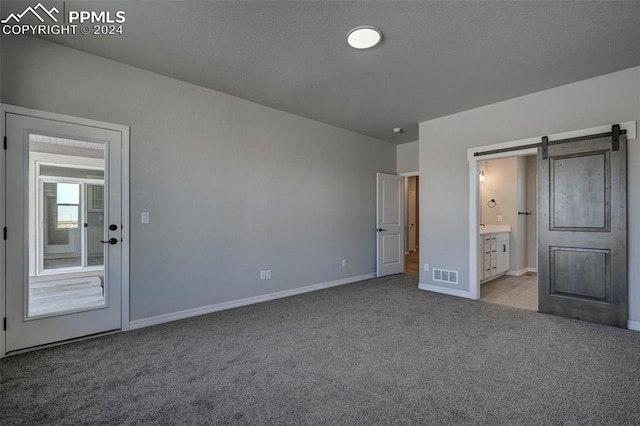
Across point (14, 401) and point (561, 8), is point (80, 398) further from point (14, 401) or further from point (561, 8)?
point (561, 8)

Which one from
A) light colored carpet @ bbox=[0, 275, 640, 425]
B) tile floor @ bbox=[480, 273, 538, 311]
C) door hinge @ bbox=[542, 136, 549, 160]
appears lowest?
tile floor @ bbox=[480, 273, 538, 311]

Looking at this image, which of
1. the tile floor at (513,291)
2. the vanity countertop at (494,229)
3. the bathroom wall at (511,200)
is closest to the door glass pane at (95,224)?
the tile floor at (513,291)

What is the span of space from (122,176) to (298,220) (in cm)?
240

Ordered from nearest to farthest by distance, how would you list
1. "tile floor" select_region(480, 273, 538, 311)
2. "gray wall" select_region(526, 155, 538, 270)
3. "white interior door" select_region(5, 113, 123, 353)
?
"white interior door" select_region(5, 113, 123, 353), "tile floor" select_region(480, 273, 538, 311), "gray wall" select_region(526, 155, 538, 270)

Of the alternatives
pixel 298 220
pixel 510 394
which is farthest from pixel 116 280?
pixel 510 394

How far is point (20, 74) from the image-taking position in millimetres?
2650

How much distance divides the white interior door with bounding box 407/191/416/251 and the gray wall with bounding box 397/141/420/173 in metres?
3.63

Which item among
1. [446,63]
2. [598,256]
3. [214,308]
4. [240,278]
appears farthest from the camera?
[240,278]

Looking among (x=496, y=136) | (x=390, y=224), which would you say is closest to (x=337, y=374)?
(x=496, y=136)

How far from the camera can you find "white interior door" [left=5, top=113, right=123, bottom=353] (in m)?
2.64

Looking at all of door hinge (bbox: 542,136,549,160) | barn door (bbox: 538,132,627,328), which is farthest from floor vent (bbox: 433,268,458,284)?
door hinge (bbox: 542,136,549,160)

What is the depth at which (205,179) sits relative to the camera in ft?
12.3

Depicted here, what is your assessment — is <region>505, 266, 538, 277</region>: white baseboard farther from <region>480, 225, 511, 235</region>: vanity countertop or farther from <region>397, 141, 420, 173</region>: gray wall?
<region>397, 141, 420, 173</region>: gray wall

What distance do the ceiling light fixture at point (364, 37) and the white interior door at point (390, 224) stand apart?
3.44m
